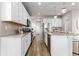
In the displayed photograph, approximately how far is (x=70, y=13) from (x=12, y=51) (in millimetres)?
4407

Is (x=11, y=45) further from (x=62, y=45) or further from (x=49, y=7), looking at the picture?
(x=49, y=7)

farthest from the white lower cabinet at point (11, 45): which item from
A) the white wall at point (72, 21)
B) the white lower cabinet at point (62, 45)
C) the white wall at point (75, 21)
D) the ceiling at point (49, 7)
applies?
the white wall at point (75, 21)

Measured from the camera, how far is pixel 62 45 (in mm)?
3404

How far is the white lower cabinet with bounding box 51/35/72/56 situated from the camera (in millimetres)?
3363

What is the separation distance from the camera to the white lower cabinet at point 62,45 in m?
3.36

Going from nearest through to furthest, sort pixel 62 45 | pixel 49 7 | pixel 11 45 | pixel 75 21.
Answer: pixel 11 45
pixel 62 45
pixel 75 21
pixel 49 7

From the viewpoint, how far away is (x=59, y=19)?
6.71 m

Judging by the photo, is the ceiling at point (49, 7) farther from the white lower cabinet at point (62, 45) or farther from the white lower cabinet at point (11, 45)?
the white lower cabinet at point (11, 45)

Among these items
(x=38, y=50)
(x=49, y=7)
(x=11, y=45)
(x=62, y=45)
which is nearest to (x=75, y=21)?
(x=49, y=7)

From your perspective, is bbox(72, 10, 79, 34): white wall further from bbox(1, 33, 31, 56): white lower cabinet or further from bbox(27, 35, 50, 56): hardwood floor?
bbox(1, 33, 31, 56): white lower cabinet

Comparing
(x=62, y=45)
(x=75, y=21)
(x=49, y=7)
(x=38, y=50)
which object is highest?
(x=49, y=7)

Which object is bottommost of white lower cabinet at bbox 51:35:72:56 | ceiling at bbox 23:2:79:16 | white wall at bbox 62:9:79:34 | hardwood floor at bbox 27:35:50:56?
hardwood floor at bbox 27:35:50:56

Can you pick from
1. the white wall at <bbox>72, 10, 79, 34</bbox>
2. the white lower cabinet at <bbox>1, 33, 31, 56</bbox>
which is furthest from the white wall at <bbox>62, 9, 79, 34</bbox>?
the white lower cabinet at <bbox>1, 33, 31, 56</bbox>

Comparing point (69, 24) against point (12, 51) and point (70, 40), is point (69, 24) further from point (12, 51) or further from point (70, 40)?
point (12, 51)
